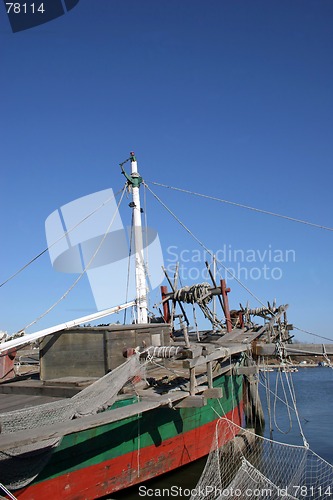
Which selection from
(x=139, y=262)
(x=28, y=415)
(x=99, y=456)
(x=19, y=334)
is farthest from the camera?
(x=139, y=262)

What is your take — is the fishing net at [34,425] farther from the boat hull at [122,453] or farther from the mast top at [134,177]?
the mast top at [134,177]

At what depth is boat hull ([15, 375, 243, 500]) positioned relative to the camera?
912 cm

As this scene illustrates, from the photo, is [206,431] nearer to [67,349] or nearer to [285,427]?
[67,349]

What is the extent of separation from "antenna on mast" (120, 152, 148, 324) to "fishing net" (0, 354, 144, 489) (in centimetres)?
865

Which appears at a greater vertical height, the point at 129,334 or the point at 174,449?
the point at 129,334

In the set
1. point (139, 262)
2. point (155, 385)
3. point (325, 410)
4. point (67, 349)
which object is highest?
point (139, 262)

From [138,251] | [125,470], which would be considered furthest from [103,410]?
[138,251]

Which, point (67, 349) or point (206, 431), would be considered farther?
point (206, 431)

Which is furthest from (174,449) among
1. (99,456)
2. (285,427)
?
(285,427)

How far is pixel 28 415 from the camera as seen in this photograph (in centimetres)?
808

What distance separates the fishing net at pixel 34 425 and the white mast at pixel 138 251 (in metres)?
8.65

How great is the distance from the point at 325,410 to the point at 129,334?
78.6ft

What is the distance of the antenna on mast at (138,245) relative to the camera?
18.2 meters

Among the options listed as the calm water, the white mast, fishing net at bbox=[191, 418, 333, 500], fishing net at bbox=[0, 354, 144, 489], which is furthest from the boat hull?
the white mast
